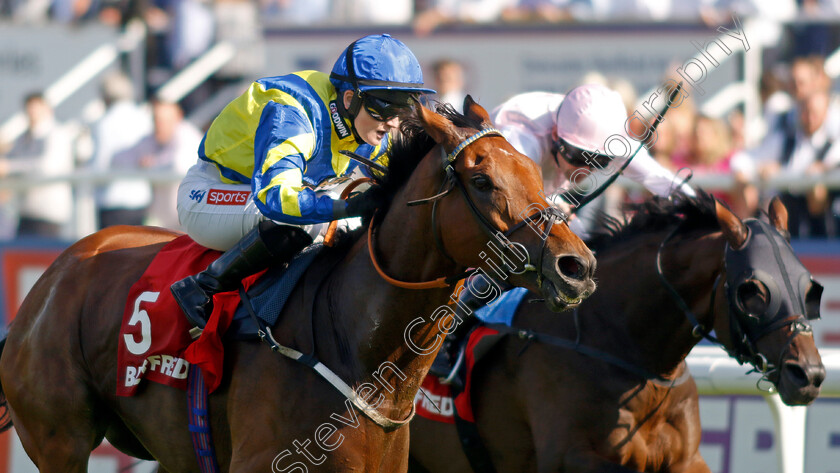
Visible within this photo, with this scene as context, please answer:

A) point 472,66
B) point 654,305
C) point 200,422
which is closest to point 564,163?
point 654,305

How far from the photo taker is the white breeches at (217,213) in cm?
364

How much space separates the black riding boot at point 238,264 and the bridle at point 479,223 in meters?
0.35

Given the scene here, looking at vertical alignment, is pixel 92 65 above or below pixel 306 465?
below

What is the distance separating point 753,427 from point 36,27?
7.74 metres

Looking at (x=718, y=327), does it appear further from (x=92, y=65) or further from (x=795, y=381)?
(x=92, y=65)

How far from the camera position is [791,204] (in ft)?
20.7

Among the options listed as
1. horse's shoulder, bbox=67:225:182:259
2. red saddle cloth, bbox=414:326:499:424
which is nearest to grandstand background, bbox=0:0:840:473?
red saddle cloth, bbox=414:326:499:424

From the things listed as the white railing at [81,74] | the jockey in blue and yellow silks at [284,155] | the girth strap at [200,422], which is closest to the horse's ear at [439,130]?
the jockey in blue and yellow silks at [284,155]

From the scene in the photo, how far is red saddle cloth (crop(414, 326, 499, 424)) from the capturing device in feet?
13.9

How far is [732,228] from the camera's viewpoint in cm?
381

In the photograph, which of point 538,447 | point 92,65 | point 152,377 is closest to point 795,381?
point 538,447

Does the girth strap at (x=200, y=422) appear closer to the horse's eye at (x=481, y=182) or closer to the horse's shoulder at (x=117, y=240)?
the horse's shoulder at (x=117, y=240)

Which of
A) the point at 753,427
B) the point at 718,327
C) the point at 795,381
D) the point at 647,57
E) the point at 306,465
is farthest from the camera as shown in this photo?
the point at 647,57

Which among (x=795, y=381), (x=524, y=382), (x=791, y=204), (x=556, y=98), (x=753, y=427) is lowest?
(x=753, y=427)
